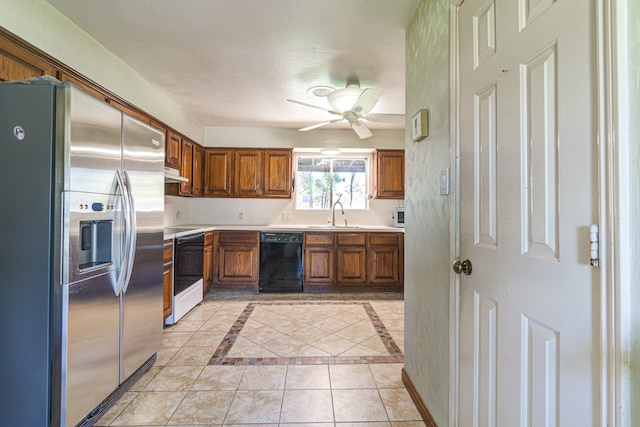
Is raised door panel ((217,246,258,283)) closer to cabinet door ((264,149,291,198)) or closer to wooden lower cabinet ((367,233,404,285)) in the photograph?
cabinet door ((264,149,291,198))

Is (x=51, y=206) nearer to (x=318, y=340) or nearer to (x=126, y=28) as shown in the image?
(x=126, y=28)

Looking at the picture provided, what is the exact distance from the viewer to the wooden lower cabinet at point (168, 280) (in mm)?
2566

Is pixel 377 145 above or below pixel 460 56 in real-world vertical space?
above

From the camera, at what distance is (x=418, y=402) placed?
1.61 m

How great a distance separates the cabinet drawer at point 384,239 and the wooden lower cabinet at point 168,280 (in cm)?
245

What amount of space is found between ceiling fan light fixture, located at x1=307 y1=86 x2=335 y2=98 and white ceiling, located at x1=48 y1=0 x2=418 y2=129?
0.06 metres

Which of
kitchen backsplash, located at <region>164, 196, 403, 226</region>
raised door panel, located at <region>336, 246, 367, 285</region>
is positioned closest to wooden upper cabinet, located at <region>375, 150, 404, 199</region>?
kitchen backsplash, located at <region>164, 196, 403, 226</region>

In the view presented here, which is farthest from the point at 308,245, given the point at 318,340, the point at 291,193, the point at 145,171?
the point at 145,171

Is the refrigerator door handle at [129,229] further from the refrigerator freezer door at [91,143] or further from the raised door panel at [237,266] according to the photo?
the raised door panel at [237,266]

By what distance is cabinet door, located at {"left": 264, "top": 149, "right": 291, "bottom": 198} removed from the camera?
167 inches

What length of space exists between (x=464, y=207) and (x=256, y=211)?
145 inches

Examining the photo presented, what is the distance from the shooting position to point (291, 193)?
4.31 meters

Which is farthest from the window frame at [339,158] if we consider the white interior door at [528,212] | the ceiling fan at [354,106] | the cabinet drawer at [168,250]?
the white interior door at [528,212]

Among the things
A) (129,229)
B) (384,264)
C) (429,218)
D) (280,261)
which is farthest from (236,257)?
(429,218)
